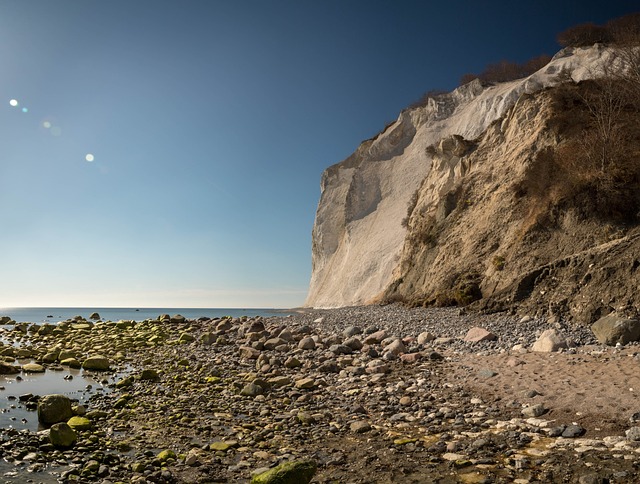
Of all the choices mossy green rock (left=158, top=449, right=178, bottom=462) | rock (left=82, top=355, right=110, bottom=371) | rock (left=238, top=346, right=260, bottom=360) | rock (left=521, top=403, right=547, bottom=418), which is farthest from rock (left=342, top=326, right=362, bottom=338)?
mossy green rock (left=158, top=449, right=178, bottom=462)

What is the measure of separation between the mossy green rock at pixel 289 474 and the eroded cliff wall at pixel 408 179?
753 inches

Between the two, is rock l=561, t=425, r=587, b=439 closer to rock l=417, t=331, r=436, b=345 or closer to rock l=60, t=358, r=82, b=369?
rock l=417, t=331, r=436, b=345

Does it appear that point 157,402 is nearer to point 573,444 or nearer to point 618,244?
point 573,444

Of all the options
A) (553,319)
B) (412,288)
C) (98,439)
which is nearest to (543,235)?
(553,319)

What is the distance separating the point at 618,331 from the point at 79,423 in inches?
403

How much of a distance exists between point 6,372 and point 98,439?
8043mm

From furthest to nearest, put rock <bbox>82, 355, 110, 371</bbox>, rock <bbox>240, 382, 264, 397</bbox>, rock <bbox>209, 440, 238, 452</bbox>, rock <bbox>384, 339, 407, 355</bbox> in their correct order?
rock <bbox>82, 355, 110, 371</bbox> < rock <bbox>384, 339, 407, 355</bbox> < rock <bbox>240, 382, 264, 397</bbox> < rock <bbox>209, 440, 238, 452</bbox>

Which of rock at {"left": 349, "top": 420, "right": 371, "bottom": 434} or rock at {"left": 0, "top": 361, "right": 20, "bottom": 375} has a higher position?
rock at {"left": 0, "top": 361, "right": 20, "bottom": 375}

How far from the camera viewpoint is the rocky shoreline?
487cm

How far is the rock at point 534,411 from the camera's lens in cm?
607

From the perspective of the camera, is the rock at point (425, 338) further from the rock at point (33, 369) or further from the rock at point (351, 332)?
the rock at point (33, 369)

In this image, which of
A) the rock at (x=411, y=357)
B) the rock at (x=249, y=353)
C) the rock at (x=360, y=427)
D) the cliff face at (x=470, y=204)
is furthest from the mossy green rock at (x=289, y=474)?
the cliff face at (x=470, y=204)

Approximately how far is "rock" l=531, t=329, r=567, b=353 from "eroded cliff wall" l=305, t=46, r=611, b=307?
41.3ft

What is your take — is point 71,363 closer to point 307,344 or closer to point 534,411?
point 307,344
